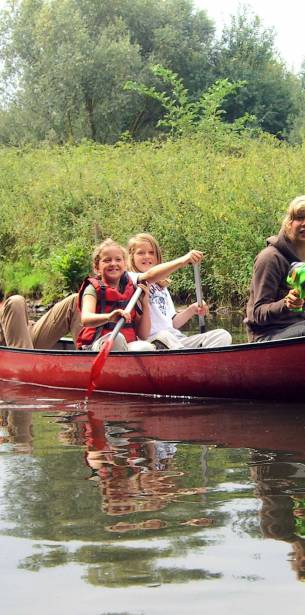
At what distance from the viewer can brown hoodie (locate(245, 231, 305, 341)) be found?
18.3ft

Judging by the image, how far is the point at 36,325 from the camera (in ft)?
25.1

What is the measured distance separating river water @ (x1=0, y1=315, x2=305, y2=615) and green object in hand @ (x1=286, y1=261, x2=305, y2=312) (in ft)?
2.09

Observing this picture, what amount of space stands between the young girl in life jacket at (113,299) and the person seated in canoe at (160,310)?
0.08 m

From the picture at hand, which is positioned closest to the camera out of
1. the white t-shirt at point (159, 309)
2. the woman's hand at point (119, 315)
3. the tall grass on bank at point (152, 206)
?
the woman's hand at point (119, 315)

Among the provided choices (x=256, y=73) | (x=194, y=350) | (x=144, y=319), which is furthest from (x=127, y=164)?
(x=256, y=73)

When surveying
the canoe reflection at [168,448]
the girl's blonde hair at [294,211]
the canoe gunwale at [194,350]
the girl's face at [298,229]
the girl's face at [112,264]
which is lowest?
the canoe reflection at [168,448]

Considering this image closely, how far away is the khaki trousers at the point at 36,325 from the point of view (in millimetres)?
7250

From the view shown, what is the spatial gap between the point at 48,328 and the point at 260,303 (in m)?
2.25

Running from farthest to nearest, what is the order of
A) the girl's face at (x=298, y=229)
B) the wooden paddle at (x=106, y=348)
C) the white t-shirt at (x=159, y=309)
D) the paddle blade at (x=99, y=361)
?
the white t-shirt at (x=159, y=309), the paddle blade at (x=99, y=361), the wooden paddle at (x=106, y=348), the girl's face at (x=298, y=229)

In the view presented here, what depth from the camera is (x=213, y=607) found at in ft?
8.29

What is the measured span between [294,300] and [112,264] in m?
1.40

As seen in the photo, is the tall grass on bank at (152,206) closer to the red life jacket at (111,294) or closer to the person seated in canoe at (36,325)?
the person seated in canoe at (36,325)

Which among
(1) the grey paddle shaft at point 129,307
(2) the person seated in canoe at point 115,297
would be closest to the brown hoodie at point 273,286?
(2) the person seated in canoe at point 115,297

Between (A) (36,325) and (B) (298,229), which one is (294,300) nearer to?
(B) (298,229)
